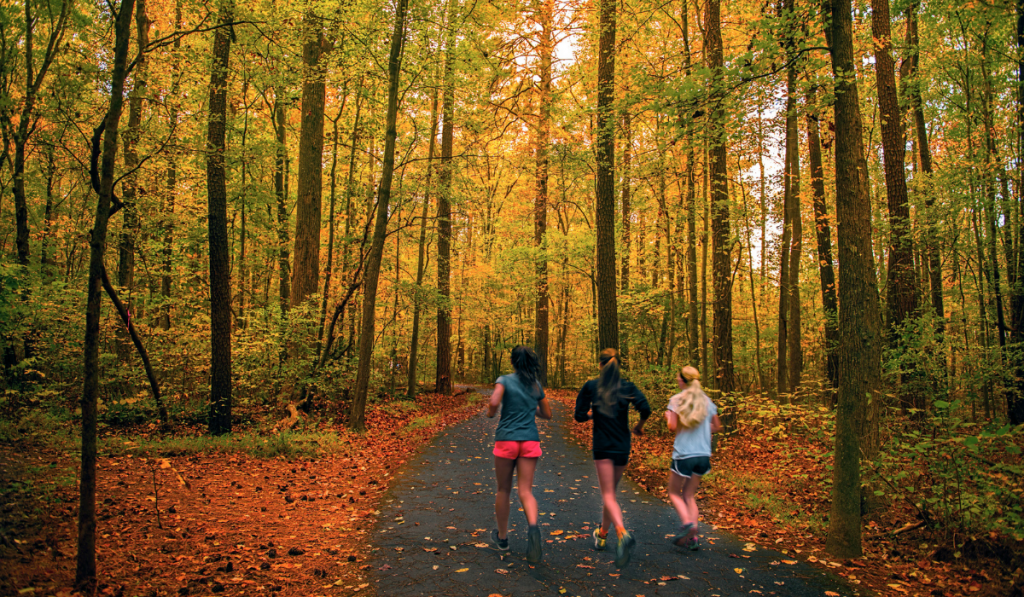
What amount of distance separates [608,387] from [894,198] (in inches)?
403

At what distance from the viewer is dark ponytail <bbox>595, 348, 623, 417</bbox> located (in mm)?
5057

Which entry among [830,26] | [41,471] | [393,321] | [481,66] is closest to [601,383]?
[830,26]

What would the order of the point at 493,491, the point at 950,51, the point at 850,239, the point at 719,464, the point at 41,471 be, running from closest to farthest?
the point at 850,239 → the point at 41,471 → the point at 493,491 → the point at 719,464 → the point at 950,51

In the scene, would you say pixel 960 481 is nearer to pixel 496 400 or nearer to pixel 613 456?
pixel 613 456

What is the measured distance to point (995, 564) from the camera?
16.1ft

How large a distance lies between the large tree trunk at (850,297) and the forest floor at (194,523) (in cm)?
516

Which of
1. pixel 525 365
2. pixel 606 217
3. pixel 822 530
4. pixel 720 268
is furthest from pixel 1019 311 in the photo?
pixel 525 365

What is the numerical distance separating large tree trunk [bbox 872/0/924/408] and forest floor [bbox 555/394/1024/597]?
404cm

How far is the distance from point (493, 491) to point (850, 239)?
5.87 meters

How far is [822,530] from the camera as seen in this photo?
19.7 ft

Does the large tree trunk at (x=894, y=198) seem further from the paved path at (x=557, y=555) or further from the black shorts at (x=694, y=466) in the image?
the black shorts at (x=694, y=466)

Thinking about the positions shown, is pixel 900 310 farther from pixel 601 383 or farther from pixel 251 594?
pixel 251 594

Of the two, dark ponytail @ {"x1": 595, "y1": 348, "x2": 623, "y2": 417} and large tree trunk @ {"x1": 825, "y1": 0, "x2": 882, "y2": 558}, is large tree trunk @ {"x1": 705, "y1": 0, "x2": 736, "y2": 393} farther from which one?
dark ponytail @ {"x1": 595, "y1": 348, "x2": 623, "y2": 417}

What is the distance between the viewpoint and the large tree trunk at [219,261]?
10.2m
